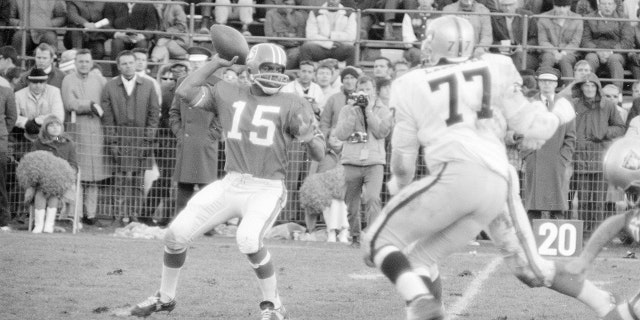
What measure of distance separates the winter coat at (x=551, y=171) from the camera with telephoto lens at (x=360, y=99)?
202cm

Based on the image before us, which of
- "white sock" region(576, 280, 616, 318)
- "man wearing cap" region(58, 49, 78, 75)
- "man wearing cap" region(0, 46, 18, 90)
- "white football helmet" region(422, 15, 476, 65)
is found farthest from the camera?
"man wearing cap" region(0, 46, 18, 90)

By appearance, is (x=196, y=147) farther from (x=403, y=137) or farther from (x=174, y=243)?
(x=403, y=137)

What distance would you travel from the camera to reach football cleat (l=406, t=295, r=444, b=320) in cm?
593

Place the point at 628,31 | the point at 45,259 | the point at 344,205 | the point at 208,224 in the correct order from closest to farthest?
the point at 208,224 < the point at 45,259 < the point at 344,205 < the point at 628,31

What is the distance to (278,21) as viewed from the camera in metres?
15.8

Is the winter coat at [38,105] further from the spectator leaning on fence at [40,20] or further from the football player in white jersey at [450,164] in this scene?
the football player in white jersey at [450,164]

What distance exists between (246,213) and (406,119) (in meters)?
1.78

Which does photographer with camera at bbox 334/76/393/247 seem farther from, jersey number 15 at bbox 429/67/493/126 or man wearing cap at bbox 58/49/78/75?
jersey number 15 at bbox 429/67/493/126

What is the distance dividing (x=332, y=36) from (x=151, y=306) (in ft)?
26.8

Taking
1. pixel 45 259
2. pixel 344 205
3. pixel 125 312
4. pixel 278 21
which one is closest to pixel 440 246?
pixel 125 312

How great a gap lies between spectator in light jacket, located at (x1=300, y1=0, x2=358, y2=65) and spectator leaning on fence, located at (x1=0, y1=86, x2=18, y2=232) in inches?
160

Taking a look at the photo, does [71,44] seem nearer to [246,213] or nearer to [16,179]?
[16,179]

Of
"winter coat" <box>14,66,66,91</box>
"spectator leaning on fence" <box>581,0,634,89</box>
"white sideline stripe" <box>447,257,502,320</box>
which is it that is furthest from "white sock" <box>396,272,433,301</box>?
"spectator leaning on fence" <box>581,0,634,89</box>

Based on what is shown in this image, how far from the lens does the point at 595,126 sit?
A: 1355 cm
